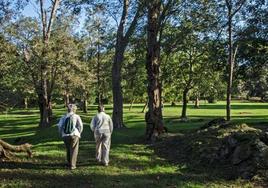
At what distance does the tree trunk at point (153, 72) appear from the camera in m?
21.9

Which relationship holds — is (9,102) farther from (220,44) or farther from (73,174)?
(220,44)

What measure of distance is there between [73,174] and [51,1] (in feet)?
108

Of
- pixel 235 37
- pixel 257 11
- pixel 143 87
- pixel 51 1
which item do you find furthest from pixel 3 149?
pixel 143 87

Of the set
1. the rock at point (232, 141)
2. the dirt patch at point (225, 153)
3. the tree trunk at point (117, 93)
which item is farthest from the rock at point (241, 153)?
the tree trunk at point (117, 93)

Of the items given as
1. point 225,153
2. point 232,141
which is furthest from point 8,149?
point 232,141

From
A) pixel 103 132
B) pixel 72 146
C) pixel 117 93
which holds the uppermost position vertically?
pixel 117 93

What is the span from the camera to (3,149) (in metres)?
15.2

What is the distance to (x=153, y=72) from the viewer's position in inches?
866

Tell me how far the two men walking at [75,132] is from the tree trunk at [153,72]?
7.67 metres

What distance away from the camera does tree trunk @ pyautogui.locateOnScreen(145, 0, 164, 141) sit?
71.9 feet

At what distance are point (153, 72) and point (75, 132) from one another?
363 inches

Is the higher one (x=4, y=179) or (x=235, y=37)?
(x=235, y=37)

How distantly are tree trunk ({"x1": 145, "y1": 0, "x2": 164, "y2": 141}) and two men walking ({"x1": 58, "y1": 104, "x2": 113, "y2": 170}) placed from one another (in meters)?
7.67

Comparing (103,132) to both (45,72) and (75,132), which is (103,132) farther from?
(45,72)
